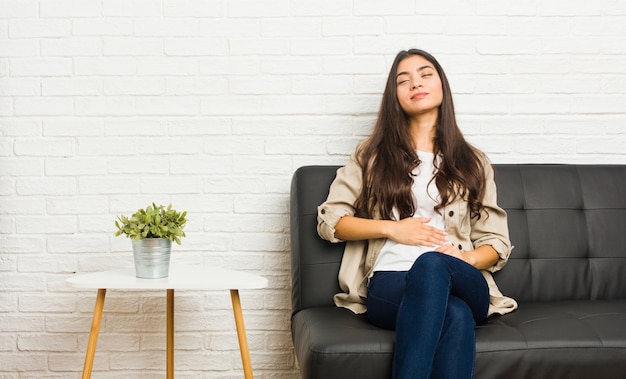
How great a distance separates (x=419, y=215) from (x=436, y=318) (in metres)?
0.60

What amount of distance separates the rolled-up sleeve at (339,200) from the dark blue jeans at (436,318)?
1.27 ft

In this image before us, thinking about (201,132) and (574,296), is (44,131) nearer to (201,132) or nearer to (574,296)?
(201,132)

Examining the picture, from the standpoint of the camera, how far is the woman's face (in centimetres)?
225

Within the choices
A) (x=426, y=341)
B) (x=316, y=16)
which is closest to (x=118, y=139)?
(x=316, y=16)

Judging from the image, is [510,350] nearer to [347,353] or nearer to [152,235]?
[347,353]

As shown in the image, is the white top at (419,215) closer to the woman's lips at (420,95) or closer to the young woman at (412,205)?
the young woman at (412,205)

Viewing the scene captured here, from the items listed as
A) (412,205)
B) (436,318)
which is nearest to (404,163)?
(412,205)

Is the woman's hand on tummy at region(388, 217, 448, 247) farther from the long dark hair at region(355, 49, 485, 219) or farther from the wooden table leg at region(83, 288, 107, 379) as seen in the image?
the wooden table leg at region(83, 288, 107, 379)

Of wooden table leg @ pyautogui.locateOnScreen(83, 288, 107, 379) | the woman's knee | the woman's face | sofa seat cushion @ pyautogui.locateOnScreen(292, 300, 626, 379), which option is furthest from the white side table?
the woman's face

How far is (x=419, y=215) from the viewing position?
218 cm

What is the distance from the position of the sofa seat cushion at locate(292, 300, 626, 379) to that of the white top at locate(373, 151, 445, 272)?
0.28m

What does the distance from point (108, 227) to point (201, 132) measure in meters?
0.50

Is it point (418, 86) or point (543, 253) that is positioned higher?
point (418, 86)

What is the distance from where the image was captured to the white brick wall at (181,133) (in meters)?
2.51
